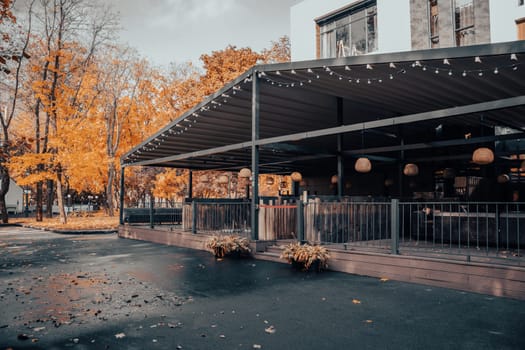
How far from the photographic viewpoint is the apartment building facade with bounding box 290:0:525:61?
13969 millimetres

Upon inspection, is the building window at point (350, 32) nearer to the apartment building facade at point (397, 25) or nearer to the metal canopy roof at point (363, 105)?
the apartment building facade at point (397, 25)

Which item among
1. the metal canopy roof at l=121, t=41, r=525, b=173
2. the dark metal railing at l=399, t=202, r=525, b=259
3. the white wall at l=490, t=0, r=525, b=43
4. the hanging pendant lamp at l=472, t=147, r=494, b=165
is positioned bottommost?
the dark metal railing at l=399, t=202, r=525, b=259

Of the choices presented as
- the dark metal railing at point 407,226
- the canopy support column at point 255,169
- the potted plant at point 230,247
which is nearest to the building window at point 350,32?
the dark metal railing at point 407,226

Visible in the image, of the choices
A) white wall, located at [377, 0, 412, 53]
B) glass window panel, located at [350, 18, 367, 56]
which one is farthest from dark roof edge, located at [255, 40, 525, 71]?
glass window panel, located at [350, 18, 367, 56]

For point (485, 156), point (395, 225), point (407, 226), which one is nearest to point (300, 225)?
point (395, 225)

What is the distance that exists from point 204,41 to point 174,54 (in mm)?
2539

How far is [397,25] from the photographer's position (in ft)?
55.8

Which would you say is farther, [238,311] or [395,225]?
[395,225]

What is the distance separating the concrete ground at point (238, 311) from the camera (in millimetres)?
3951

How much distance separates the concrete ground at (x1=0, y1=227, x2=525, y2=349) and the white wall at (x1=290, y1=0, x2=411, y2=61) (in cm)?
1302

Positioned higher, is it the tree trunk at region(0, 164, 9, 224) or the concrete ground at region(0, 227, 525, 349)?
the tree trunk at region(0, 164, 9, 224)

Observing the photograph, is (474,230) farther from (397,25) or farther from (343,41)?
(343,41)

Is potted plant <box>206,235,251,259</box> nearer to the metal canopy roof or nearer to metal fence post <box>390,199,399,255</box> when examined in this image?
the metal canopy roof

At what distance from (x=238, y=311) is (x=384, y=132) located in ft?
31.7
